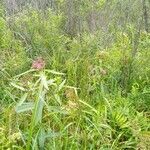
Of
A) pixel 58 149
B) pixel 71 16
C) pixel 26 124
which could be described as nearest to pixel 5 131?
pixel 26 124

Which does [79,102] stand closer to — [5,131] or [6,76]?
[5,131]

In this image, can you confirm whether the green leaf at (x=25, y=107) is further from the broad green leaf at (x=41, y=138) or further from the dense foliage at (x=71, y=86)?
the broad green leaf at (x=41, y=138)

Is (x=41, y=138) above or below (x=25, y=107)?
below

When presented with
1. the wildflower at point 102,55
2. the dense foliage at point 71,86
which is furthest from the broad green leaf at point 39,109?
the wildflower at point 102,55

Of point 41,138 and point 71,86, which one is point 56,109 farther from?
point 71,86

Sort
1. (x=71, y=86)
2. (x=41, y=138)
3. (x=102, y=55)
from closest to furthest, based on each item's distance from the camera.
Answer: (x=41, y=138)
(x=71, y=86)
(x=102, y=55)

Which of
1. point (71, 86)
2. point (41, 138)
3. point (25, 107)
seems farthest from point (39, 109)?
point (71, 86)

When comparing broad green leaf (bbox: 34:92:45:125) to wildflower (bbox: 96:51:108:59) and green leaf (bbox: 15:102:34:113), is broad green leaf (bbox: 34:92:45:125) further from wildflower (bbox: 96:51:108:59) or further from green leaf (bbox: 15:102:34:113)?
wildflower (bbox: 96:51:108:59)

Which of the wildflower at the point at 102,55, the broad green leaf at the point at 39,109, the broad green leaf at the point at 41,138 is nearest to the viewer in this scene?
the broad green leaf at the point at 39,109

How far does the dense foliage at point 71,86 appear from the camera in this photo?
2.95 meters

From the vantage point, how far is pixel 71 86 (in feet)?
11.8

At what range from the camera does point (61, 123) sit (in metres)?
3.11

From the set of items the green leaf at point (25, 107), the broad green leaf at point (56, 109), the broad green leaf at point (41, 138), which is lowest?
the broad green leaf at point (41, 138)

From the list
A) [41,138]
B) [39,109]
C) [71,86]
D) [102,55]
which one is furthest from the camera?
[102,55]
